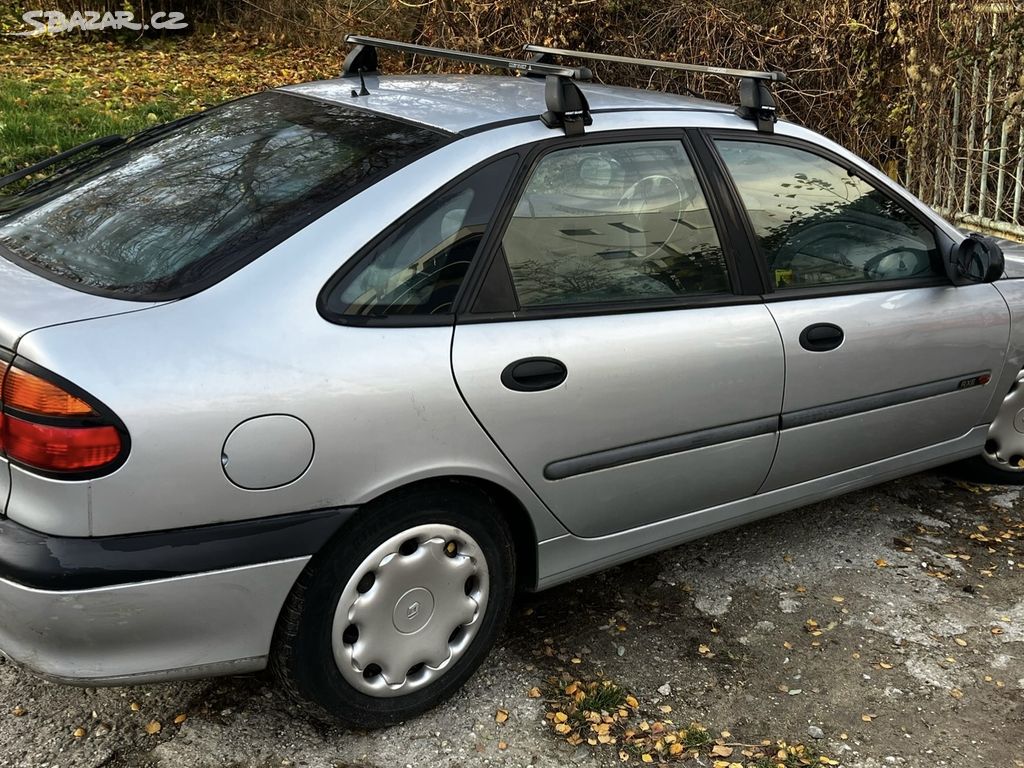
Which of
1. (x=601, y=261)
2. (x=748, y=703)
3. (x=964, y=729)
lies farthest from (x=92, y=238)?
(x=964, y=729)

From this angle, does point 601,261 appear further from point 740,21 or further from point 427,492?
point 740,21

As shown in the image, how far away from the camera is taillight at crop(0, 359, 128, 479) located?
2264 mm

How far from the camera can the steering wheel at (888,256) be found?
368cm

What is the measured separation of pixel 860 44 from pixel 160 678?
6668 millimetres

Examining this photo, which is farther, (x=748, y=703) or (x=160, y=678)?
(x=748, y=703)

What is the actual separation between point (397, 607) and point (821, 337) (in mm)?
1644

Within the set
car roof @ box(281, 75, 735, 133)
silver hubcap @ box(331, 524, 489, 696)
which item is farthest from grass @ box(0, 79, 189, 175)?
silver hubcap @ box(331, 524, 489, 696)

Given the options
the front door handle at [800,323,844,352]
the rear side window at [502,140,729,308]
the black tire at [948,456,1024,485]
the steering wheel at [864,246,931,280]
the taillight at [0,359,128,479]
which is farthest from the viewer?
the black tire at [948,456,1024,485]

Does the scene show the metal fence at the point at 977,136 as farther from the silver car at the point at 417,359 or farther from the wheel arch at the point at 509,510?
the wheel arch at the point at 509,510

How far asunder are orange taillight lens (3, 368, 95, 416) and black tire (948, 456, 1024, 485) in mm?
3662

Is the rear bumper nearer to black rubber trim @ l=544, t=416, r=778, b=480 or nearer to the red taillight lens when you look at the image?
the red taillight lens

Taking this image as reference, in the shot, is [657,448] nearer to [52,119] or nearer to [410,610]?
[410,610]

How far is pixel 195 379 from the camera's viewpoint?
93.2 inches

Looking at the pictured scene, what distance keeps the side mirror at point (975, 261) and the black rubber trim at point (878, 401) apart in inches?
14.8
